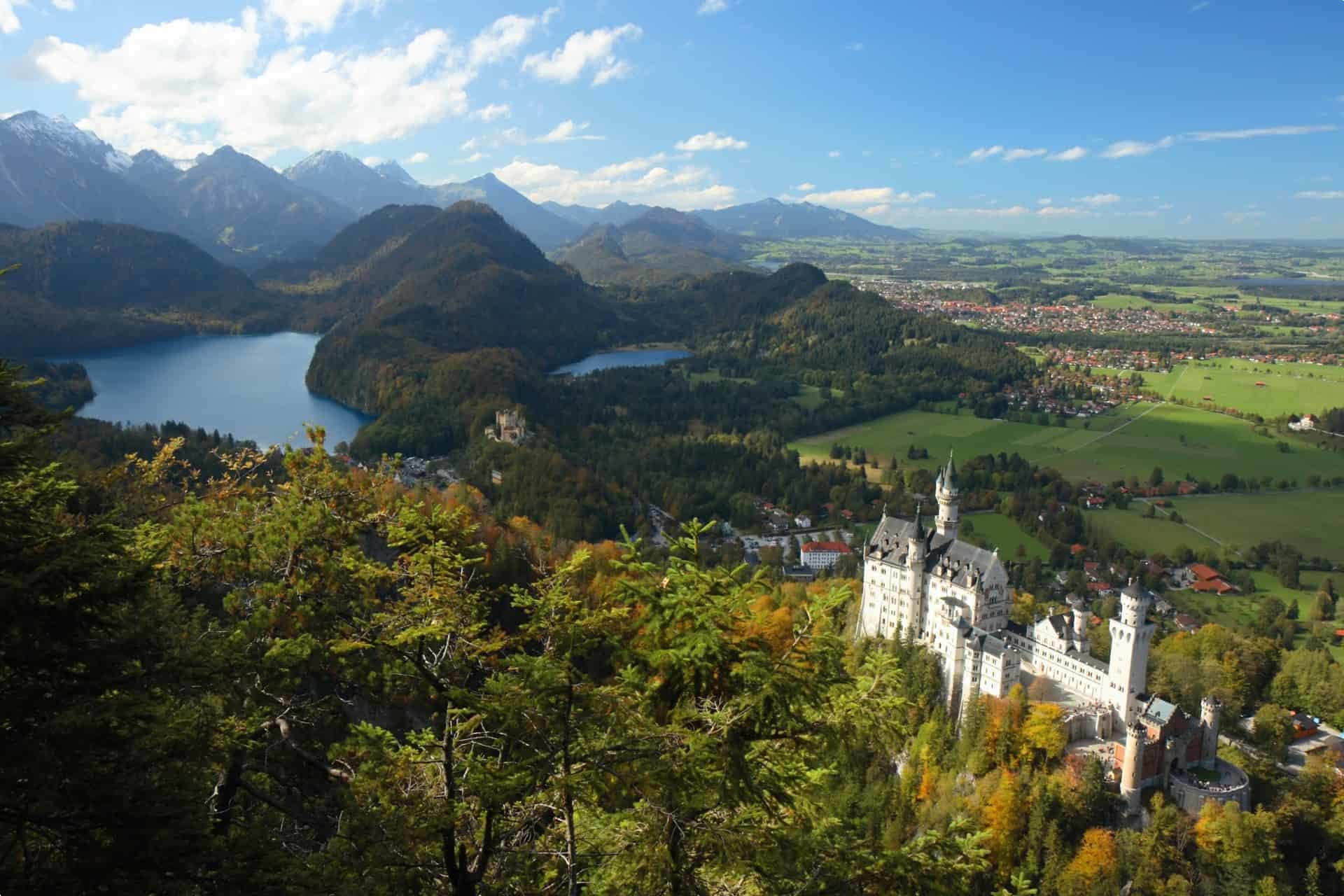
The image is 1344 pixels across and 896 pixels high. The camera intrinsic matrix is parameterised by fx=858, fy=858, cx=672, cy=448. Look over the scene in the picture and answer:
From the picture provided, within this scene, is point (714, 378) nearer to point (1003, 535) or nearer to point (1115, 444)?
point (1115, 444)

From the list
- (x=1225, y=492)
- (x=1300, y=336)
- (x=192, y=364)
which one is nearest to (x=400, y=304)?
(x=192, y=364)

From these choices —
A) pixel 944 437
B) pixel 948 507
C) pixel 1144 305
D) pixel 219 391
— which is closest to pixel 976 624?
pixel 948 507

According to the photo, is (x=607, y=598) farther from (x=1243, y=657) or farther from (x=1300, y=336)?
(x=1300, y=336)

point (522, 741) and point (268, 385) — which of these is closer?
point (522, 741)

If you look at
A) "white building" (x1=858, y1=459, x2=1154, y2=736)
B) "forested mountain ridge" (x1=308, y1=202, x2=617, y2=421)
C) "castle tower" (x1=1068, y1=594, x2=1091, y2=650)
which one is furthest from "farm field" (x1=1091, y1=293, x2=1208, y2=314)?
"castle tower" (x1=1068, y1=594, x2=1091, y2=650)

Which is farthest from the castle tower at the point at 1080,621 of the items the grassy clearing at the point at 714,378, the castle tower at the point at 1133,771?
the grassy clearing at the point at 714,378

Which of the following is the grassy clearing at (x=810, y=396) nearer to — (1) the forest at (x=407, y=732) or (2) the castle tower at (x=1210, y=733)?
(2) the castle tower at (x=1210, y=733)
